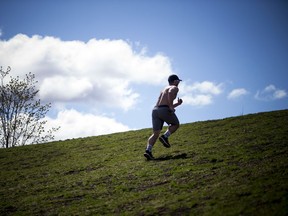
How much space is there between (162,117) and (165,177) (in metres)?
2.68

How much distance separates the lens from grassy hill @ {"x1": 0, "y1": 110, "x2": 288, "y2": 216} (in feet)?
16.2

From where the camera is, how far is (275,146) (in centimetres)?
833

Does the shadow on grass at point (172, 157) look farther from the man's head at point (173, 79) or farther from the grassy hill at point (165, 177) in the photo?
the man's head at point (173, 79)

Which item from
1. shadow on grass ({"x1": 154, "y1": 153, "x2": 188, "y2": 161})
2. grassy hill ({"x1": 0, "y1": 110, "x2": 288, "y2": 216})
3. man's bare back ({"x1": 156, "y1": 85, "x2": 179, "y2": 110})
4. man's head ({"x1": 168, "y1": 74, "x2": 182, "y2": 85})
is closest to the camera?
grassy hill ({"x1": 0, "y1": 110, "x2": 288, "y2": 216})

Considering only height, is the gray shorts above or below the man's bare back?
below

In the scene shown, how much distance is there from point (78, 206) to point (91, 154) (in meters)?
6.14

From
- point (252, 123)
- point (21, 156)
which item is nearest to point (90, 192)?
point (21, 156)

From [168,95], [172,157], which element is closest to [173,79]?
[168,95]

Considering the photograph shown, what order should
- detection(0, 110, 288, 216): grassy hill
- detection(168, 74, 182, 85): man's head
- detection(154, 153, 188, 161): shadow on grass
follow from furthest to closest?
detection(168, 74, 182, 85): man's head → detection(154, 153, 188, 161): shadow on grass → detection(0, 110, 288, 216): grassy hill

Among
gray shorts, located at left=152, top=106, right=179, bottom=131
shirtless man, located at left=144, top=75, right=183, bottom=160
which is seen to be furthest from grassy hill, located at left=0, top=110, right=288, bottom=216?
gray shorts, located at left=152, top=106, right=179, bottom=131

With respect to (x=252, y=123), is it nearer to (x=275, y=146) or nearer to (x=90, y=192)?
(x=275, y=146)

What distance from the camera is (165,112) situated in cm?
925

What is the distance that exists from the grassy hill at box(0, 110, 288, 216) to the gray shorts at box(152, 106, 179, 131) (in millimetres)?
1131

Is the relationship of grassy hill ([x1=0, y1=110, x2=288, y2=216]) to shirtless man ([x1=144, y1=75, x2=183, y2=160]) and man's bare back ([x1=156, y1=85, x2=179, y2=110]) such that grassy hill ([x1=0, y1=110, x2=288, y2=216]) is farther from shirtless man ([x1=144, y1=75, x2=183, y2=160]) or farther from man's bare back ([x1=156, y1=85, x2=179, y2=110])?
man's bare back ([x1=156, y1=85, x2=179, y2=110])
